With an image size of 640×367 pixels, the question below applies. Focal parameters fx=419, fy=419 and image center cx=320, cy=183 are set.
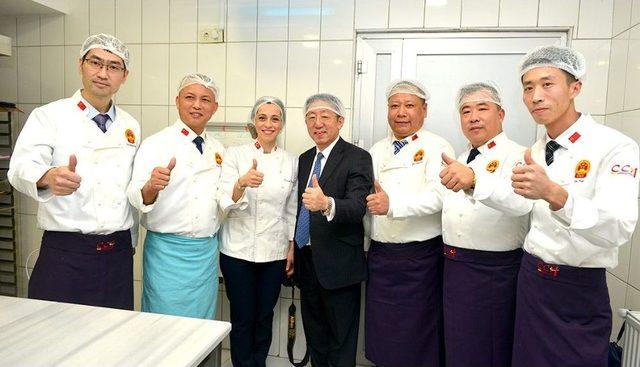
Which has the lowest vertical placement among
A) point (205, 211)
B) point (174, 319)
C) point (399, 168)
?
point (174, 319)

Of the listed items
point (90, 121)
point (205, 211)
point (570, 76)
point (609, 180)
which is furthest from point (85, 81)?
point (609, 180)

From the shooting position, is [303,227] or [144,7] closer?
[303,227]

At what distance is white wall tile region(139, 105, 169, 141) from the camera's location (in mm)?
2725

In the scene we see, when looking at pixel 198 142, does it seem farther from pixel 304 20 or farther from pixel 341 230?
pixel 304 20

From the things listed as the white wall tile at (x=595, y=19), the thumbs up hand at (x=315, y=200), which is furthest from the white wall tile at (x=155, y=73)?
the white wall tile at (x=595, y=19)

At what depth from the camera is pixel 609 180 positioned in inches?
51.1

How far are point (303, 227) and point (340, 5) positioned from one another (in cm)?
134

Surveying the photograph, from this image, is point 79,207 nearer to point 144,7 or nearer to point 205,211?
point 205,211

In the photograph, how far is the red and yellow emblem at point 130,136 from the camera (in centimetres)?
188

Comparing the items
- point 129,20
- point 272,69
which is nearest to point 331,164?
point 272,69

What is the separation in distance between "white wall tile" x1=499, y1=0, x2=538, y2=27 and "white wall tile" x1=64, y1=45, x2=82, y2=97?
2.66m

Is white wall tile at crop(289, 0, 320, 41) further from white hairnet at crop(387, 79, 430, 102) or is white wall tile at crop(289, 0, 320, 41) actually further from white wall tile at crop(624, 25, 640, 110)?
white wall tile at crop(624, 25, 640, 110)

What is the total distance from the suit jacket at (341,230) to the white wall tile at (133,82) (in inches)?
58.8

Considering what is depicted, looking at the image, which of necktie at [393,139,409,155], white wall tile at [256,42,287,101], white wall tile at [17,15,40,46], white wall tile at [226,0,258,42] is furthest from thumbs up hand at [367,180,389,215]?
white wall tile at [17,15,40,46]
